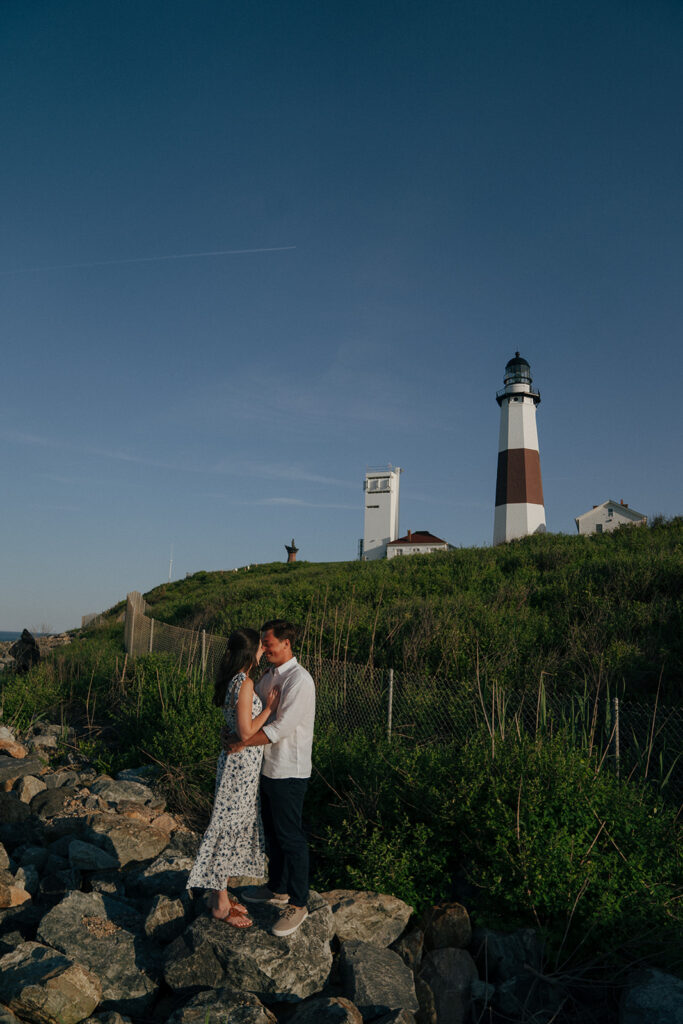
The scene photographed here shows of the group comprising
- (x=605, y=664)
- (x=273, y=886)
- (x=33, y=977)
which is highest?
(x=605, y=664)

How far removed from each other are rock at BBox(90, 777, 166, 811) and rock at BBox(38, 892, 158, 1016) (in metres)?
2.33

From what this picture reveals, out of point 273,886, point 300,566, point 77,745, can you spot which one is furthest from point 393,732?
point 300,566

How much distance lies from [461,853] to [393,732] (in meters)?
2.20

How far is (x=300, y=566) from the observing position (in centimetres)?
4003

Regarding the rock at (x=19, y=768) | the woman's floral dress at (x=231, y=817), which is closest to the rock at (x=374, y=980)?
the woman's floral dress at (x=231, y=817)

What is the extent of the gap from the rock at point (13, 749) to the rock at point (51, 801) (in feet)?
6.24

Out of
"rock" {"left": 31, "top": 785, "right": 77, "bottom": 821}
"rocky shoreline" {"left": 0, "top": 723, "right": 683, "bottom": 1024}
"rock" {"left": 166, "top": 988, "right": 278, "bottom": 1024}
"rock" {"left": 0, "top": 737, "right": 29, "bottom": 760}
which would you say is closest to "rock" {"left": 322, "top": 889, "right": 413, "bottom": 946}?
"rocky shoreline" {"left": 0, "top": 723, "right": 683, "bottom": 1024}

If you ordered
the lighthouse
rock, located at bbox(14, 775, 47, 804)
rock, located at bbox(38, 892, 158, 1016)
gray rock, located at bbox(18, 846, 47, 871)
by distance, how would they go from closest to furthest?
1. rock, located at bbox(38, 892, 158, 1016)
2. gray rock, located at bbox(18, 846, 47, 871)
3. rock, located at bbox(14, 775, 47, 804)
4. the lighthouse

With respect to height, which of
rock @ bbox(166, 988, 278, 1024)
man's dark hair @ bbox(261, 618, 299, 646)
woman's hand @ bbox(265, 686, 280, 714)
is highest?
man's dark hair @ bbox(261, 618, 299, 646)

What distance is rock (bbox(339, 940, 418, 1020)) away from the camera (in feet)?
11.5

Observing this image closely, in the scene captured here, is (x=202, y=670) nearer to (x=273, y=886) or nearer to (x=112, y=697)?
(x=112, y=697)

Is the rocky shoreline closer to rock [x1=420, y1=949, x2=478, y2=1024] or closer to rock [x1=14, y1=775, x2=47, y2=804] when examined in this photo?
rock [x1=420, y1=949, x2=478, y2=1024]

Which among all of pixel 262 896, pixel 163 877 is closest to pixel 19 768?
pixel 163 877

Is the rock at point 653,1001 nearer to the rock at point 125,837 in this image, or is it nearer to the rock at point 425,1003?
the rock at point 425,1003
